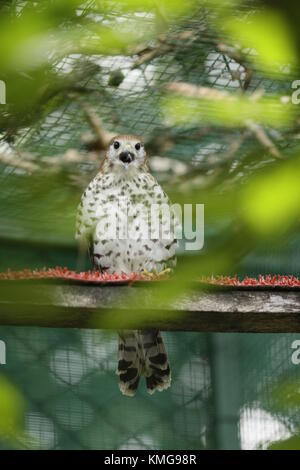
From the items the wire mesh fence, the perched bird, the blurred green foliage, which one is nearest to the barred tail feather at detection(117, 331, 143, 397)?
the perched bird

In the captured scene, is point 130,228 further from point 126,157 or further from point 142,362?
point 142,362

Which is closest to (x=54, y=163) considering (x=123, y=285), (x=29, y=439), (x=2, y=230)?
(x=2, y=230)

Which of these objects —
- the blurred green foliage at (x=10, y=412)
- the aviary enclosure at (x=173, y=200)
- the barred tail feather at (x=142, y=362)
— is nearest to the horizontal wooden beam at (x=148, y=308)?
the aviary enclosure at (x=173, y=200)

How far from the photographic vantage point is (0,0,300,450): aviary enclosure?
671 mm

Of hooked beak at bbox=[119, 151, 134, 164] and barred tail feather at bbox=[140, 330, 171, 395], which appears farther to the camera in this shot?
hooked beak at bbox=[119, 151, 134, 164]

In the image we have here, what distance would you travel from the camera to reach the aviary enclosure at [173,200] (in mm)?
671

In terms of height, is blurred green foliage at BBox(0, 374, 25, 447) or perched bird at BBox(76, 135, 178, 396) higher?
perched bird at BBox(76, 135, 178, 396)

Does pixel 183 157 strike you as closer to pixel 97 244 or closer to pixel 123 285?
pixel 97 244

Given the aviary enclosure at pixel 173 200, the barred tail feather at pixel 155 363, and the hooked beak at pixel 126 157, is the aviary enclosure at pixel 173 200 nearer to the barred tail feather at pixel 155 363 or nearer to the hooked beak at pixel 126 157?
the hooked beak at pixel 126 157

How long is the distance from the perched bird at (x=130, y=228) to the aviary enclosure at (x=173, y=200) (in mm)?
72

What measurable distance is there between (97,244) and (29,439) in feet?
5.83

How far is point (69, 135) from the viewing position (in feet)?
7.30

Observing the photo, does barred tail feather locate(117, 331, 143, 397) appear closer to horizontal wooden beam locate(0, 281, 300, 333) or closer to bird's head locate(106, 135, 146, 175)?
bird's head locate(106, 135, 146, 175)

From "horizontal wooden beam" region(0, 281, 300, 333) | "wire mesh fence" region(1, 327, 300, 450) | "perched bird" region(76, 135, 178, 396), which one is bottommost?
"wire mesh fence" region(1, 327, 300, 450)
